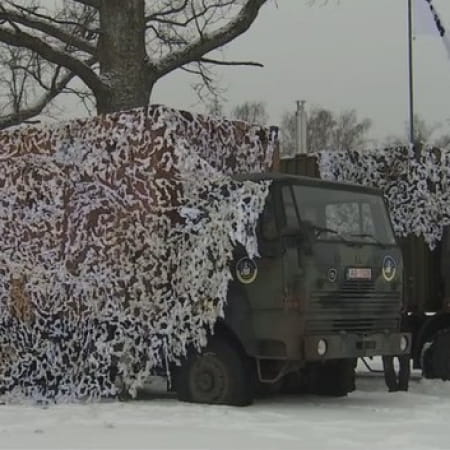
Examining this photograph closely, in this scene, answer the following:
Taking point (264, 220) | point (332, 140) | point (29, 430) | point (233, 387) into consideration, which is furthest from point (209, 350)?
point (332, 140)

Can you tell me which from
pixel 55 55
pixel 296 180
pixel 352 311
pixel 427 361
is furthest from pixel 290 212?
pixel 55 55

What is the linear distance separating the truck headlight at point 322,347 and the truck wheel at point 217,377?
81 cm

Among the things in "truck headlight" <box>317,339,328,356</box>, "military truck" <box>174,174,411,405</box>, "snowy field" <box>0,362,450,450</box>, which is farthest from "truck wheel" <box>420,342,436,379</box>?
"truck headlight" <box>317,339,328,356</box>

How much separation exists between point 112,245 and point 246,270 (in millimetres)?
1532

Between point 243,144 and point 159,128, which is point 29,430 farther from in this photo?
point 243,144

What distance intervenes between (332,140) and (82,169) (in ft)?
191

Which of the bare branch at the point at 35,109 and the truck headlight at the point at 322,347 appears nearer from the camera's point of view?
the truck headlight at the point at 322,347

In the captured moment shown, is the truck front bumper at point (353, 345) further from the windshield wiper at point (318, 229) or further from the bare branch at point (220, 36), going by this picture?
the bare branch at point (220, 36)

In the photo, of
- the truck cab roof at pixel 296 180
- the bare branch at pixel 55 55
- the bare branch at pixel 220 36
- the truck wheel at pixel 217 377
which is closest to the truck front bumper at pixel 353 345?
the truck wheel at pixel 217 377

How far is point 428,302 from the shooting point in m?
12.4

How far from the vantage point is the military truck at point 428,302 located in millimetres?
12016

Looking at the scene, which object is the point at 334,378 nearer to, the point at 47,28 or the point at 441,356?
the point at 441,356

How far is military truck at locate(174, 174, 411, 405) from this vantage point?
9.44 meters

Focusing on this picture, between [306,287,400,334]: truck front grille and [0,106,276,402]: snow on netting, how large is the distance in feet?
2.95
